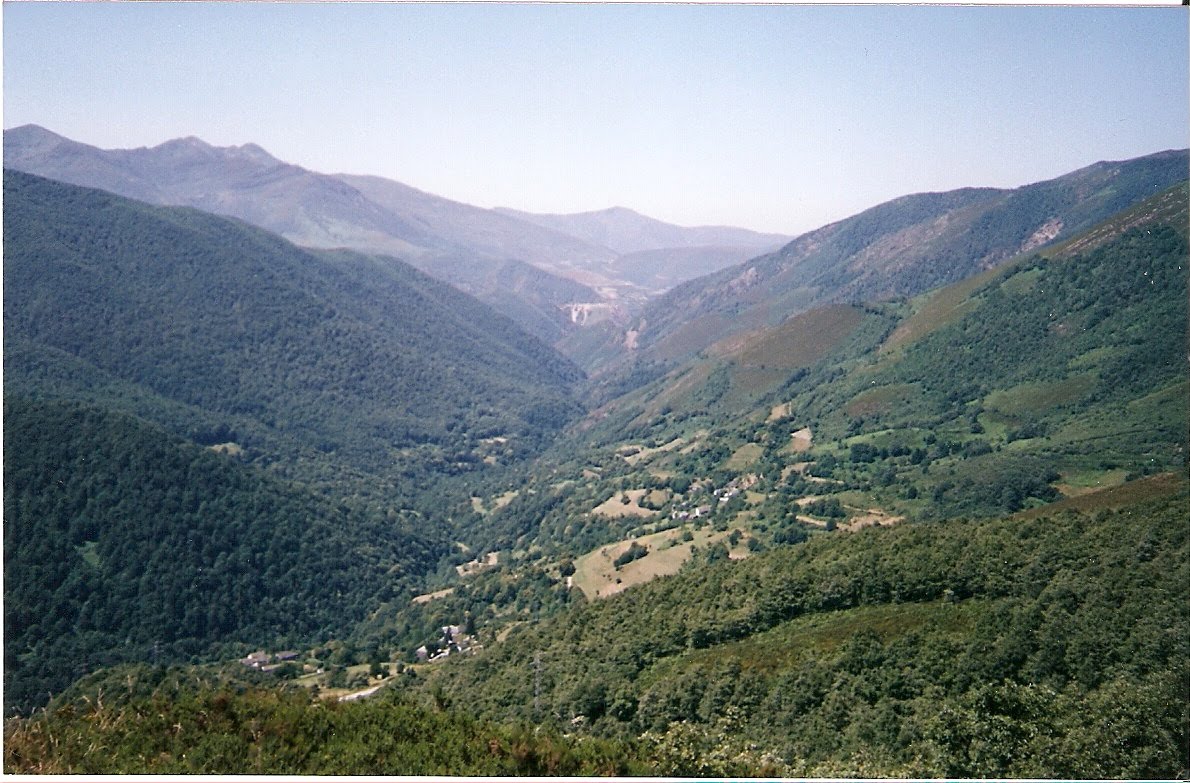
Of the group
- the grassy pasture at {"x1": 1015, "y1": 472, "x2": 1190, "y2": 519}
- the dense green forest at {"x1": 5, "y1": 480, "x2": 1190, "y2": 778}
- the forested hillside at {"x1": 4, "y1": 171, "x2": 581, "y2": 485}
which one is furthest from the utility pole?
the forested hillside at {"x1": 4, "y1": 171, "x2": 581, "y2": 485}

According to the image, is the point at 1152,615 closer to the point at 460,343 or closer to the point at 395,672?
the point at 395,672

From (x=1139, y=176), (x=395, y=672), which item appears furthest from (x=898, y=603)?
(x=1139, y=176)

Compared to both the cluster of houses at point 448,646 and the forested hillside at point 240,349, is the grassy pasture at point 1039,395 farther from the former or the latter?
the forested hillside at point 240,349

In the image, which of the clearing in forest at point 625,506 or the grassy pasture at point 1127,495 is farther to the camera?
the clearing in forest at point 625,506

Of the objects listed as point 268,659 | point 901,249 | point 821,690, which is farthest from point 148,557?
point 901,249

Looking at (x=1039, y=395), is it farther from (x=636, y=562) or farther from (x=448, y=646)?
(x=448, y=646)

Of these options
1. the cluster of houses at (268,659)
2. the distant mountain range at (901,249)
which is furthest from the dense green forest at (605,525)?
the distant mountain range at (901,249)
